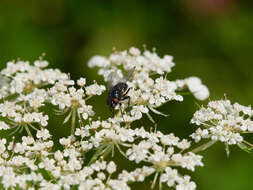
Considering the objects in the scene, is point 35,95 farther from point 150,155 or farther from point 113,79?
point 150,155

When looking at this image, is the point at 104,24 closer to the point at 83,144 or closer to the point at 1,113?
the point at 1,113

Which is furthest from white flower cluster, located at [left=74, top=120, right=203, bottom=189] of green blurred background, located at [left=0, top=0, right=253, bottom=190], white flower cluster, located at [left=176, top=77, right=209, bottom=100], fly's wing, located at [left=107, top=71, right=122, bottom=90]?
green blurred background, located at [left=0, top=0, right=253, bottom=190]

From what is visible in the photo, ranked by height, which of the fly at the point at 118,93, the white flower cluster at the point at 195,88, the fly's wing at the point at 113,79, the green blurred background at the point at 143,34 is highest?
the green blurred background at the point at 143,34

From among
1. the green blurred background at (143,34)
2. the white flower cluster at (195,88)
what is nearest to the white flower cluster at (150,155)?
the white flower cluster at (195,88)

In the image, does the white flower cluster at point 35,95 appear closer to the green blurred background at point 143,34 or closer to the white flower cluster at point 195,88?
the white flower cluster at point 195,88

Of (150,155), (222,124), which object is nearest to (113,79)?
(150,155)

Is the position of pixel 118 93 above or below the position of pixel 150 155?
above

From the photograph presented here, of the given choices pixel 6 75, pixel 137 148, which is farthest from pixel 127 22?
pixel 137 148
